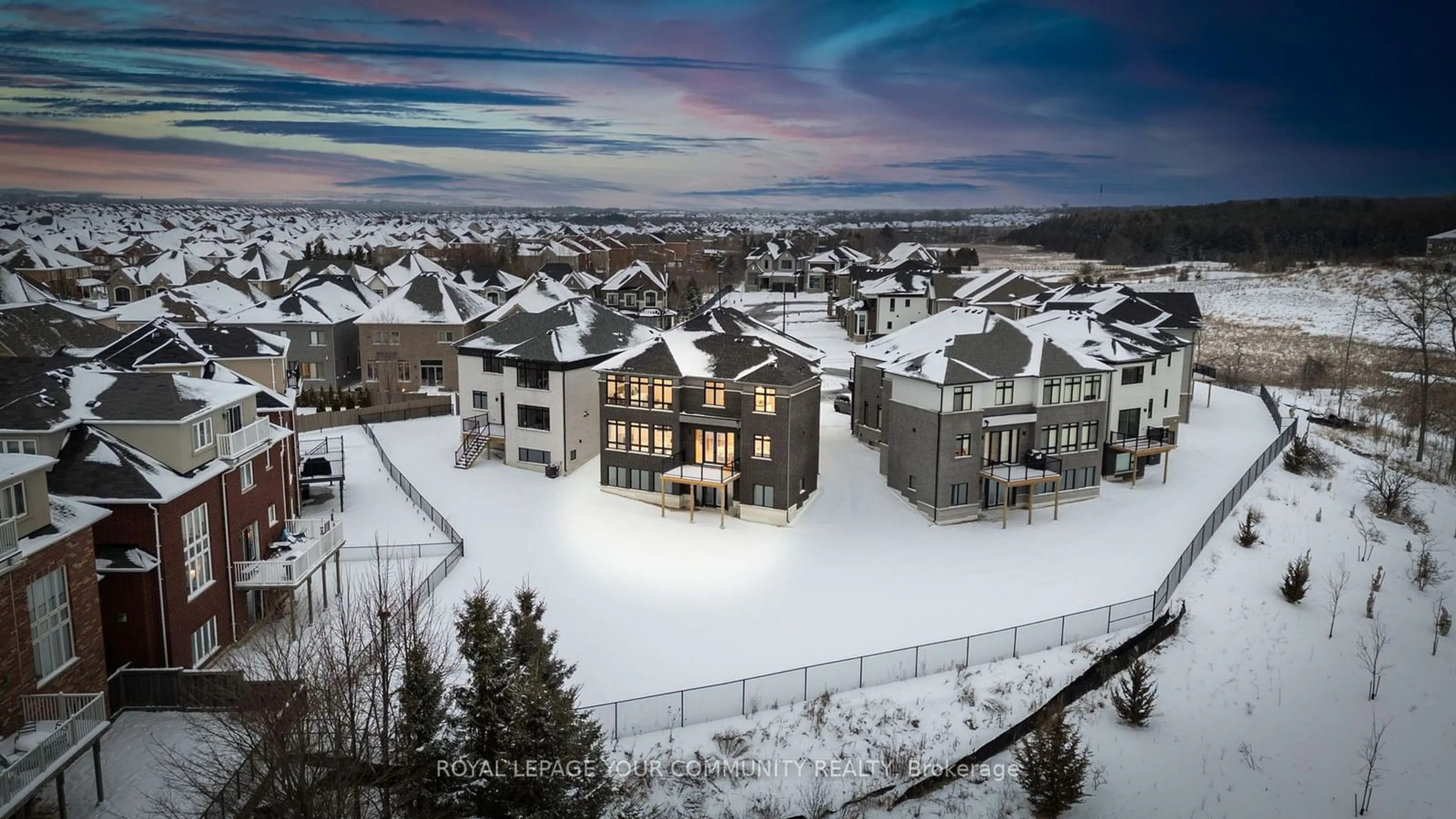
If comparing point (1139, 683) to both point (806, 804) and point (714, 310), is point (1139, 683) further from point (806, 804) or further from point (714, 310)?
point (714, 310)

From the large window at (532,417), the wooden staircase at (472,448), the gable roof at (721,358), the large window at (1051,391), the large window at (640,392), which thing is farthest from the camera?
the wooden staircase at (472,448)

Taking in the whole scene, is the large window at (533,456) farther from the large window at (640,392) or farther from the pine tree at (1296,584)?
the pine tree at (1296,584)

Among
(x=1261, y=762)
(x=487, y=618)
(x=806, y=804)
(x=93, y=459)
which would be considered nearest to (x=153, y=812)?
(x=487, y=618)

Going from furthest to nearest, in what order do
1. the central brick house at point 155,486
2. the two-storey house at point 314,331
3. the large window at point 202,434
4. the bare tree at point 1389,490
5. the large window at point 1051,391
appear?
1. the two-storey house at point 314,331
2. the large window at point 1051,391
3. the bare tree at point 1389,490
4. the large window at point 202,434
5. the central brick house at point 155,486

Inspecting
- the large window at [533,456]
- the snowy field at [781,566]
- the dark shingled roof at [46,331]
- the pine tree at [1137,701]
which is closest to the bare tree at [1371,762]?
the pine tree at [1137,701]

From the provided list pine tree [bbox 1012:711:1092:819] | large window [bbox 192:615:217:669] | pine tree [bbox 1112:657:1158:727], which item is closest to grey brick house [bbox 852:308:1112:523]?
pine tree [bbox 1112:657:1158:727]
